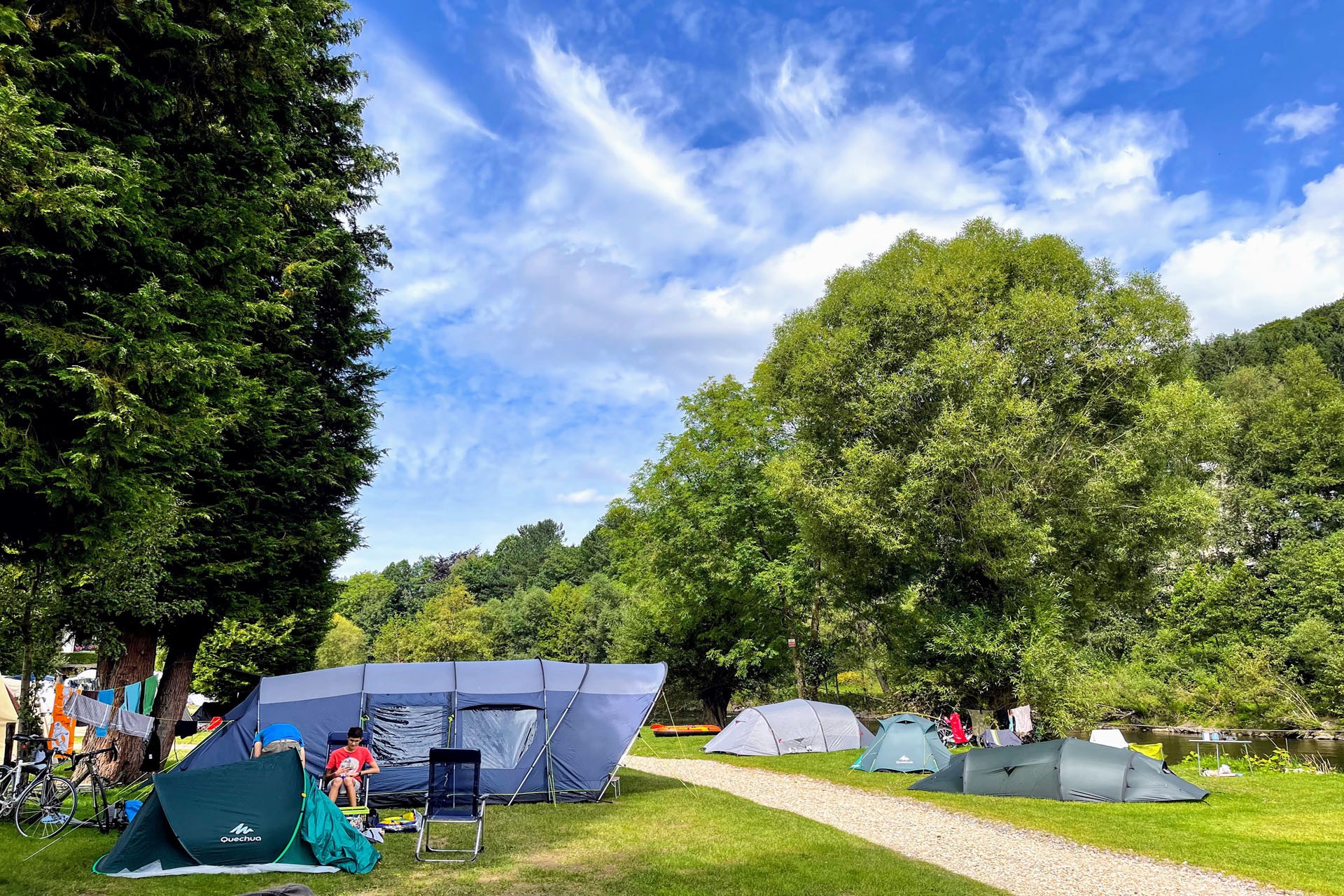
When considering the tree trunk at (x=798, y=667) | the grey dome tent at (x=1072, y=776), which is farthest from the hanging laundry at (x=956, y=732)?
the tree trunk at (x=798, y=667)

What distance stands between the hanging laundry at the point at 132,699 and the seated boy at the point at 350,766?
4170 millimetres

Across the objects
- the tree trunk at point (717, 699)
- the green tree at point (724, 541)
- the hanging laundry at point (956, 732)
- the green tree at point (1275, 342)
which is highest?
the green tree at point (1275, 342)

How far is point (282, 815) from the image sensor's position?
823 centimetres

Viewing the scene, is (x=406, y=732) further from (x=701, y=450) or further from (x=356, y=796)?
(x=701, y=450)

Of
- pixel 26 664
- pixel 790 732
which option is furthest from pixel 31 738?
pixel 790 732

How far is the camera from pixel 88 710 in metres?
10.7

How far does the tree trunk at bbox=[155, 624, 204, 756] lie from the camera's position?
14.4m

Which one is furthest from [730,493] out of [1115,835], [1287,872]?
[1287,872]

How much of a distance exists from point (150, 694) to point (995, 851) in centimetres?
1468

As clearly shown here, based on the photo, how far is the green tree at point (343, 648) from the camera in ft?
190

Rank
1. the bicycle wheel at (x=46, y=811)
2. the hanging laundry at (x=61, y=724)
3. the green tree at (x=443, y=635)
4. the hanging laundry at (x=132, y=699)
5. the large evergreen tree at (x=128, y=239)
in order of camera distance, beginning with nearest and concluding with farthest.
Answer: the large evergreen tree at (x=128, y=239) < the bicycle wheel at (x=46, y=811) < the hanging laundry at (x=61, y=724) < the hanging laundry at (x=132, y=699) < the green tree at (x=443, y=635)

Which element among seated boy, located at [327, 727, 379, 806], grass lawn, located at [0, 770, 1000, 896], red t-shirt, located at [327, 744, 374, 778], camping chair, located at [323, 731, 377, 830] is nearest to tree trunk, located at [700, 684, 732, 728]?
camping chair, located at [323, 731, 377, 830]

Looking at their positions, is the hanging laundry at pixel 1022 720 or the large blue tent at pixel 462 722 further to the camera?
the hanging laundry at pixel 1022 720

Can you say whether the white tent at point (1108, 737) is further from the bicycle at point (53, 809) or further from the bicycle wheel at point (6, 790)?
the bicycle wheel at point (6, 790)
